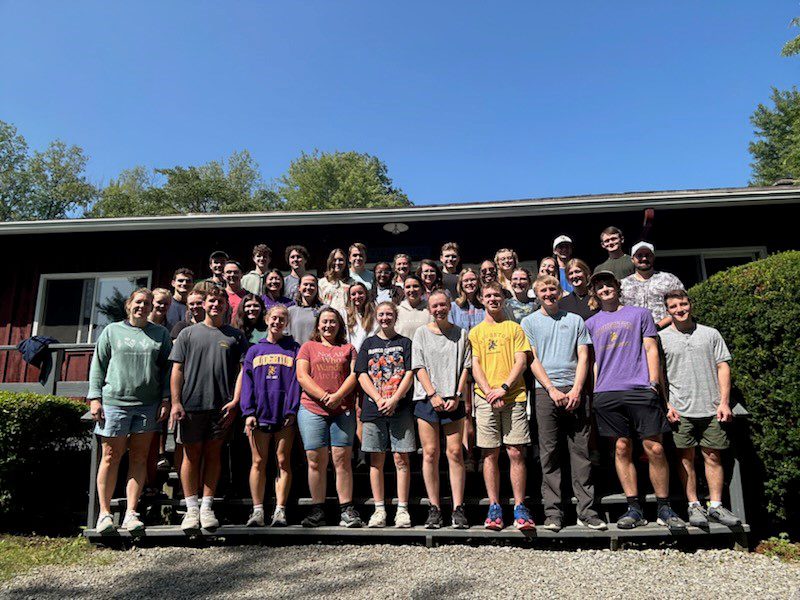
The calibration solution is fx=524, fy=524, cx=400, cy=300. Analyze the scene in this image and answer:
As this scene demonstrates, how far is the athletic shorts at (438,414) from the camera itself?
161 inches

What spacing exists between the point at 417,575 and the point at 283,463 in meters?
1.36

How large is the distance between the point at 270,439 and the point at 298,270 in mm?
2297

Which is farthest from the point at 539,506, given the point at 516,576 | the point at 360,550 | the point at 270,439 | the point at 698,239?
the point at 698,239

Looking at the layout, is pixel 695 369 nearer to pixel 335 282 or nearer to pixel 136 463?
pixel 335 282

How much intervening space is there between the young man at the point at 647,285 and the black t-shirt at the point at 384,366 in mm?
2227

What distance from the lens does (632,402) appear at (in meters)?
3.96

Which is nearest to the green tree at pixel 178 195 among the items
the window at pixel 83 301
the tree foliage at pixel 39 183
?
the tree foliage at pixel 39 183

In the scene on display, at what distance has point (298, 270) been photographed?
6.01m

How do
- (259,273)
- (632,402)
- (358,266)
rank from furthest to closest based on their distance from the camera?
(259,273) < (358,266) < (632,402)

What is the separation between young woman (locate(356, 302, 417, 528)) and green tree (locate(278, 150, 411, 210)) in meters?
35.5

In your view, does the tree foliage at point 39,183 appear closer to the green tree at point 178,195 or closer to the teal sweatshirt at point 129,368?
the green tree at point 178,195

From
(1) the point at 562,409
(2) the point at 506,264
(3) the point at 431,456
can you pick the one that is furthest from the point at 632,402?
(2) the point at 506,264

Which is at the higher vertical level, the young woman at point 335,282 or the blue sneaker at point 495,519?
the young woman at point 335,282

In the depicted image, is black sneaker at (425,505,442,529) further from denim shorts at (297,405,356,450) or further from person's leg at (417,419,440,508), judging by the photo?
denim shorts at (297,405,356,450)
